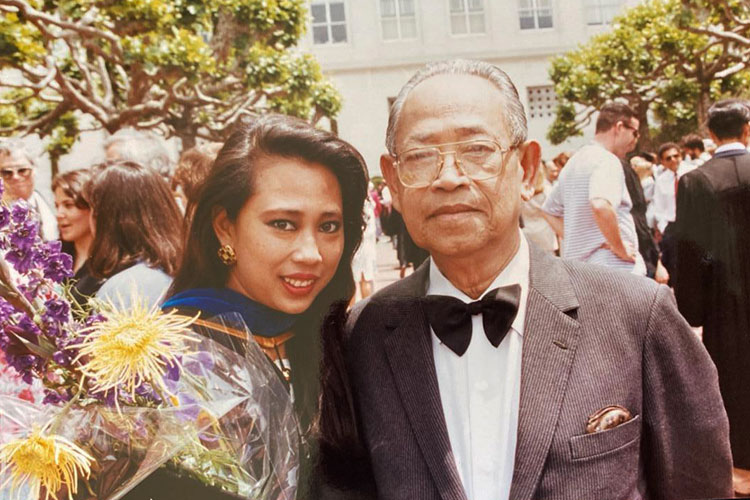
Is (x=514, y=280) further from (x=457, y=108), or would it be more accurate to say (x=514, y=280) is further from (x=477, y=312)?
(x=457, y=108)

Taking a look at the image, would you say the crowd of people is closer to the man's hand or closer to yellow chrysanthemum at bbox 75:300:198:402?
the man's hand

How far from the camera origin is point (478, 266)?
135 cm

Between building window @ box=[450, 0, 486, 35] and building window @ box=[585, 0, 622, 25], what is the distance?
0.85ft

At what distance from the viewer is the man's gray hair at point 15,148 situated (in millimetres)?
1643

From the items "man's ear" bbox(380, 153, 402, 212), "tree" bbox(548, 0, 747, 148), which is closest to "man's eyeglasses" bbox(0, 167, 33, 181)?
"man's ear" bbox(380, 153, 402, 212)

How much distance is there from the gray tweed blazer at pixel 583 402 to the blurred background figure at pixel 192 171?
583 mm

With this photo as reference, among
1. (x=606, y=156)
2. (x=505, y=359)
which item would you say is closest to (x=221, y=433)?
(x=505, y=359)

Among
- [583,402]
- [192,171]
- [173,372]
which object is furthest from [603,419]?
[192,171]

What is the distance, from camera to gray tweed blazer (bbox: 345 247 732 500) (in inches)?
48.9

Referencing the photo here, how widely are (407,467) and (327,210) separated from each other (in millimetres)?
564

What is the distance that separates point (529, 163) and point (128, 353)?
2.88 ft

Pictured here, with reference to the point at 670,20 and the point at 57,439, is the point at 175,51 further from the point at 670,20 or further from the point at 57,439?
the point at 670,20

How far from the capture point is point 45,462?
1.33 m

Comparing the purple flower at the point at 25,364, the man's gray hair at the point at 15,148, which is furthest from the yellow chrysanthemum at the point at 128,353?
the man's gray hair at the point at 15,148
